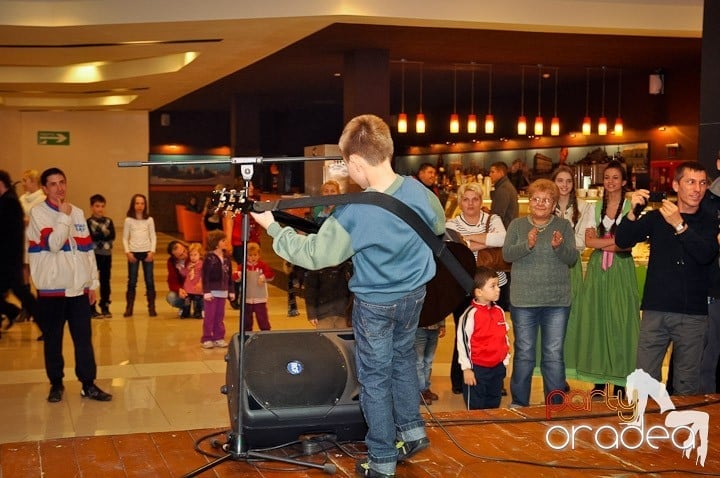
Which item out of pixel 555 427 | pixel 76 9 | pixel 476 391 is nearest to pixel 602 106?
pixel 76 9

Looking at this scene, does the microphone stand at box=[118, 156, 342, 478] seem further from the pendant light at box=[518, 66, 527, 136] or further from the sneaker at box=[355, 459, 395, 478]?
the pendant light at box=[518, 66, 527, 136]

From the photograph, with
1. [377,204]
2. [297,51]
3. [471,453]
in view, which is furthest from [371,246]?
[297,51]

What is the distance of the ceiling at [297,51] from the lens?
9297mm

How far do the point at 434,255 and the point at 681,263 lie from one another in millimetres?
1814

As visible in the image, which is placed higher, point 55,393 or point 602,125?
point 602,125

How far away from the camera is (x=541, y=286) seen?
205 inches

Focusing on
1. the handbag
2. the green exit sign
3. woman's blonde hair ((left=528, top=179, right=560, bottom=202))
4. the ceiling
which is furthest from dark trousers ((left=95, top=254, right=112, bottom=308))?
the green exit sign

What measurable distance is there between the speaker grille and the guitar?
493mm

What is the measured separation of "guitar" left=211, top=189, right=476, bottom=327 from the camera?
3.36m

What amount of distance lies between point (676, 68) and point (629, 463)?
1017cm

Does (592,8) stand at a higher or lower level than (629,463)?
higher

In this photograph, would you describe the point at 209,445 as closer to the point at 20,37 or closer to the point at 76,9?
the point at 76,9

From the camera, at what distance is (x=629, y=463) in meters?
3.73

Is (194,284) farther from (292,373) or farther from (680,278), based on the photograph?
(292,373)
